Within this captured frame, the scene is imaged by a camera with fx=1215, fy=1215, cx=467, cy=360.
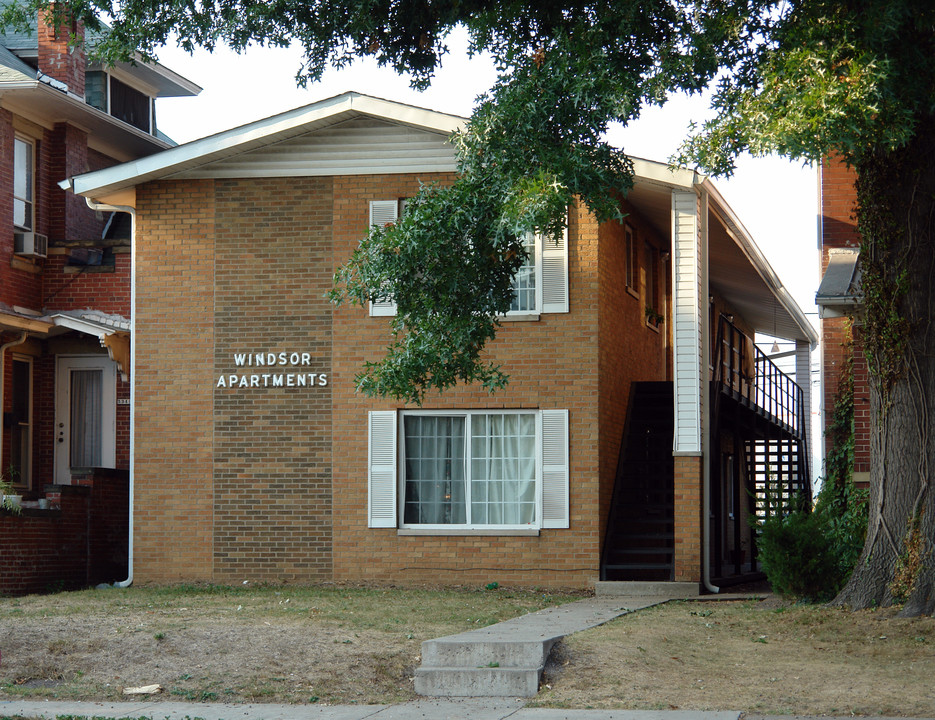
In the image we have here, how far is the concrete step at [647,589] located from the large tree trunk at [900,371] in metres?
3.92

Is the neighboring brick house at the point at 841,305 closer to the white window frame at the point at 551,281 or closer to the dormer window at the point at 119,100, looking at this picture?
the white window frame at the point at 551,281

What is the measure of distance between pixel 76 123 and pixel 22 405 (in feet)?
16.1

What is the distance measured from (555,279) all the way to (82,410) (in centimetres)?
854

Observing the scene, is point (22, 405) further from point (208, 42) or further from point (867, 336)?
point (867, 336)

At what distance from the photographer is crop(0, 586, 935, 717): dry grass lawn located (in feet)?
29.4

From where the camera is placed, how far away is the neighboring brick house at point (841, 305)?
1550 cm

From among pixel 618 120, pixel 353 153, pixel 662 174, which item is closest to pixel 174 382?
pixel 353 153

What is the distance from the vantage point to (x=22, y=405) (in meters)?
19.8

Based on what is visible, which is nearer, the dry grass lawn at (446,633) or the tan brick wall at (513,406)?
the dry grass lawn at (446,633)

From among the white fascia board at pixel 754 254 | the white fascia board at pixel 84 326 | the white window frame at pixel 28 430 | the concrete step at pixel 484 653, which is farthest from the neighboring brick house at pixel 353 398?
the concrete step at pixel 484 653

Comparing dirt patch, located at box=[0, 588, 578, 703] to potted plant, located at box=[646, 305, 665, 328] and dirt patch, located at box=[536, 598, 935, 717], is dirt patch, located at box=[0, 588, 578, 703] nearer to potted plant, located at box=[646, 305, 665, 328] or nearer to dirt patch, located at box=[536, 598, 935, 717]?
dirt patch, located at box=[536, 598, 935, 717]

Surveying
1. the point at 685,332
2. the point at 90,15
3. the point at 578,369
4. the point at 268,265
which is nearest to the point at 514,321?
the point at 578,369

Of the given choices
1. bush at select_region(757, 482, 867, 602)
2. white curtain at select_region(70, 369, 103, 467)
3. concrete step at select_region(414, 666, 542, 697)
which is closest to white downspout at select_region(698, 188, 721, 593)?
bush at select_region(757, 482, 867, 602)

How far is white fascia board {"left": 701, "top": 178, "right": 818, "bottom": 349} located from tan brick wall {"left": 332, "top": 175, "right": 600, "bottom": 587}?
2.33 metres
